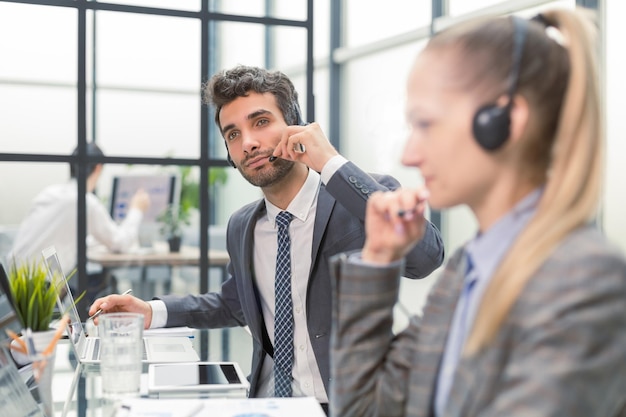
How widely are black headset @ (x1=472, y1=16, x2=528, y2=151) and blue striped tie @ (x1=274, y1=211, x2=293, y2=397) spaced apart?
1.00m

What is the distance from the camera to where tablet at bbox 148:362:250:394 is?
1305mm

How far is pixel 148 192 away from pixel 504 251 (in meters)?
3.23

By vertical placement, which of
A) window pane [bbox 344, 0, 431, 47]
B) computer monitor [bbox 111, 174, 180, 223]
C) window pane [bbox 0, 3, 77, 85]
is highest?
window pane [bbox 344, 0, 431, 47]

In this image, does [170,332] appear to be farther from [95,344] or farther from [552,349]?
[552,349]

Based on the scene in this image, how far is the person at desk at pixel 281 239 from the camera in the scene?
165 cm

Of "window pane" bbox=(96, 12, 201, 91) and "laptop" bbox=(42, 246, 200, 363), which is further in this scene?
"window pane" bbox=(96, 12, 201, 91)

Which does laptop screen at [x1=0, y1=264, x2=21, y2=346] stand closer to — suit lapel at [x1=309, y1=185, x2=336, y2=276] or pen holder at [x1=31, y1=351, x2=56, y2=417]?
pen holder at [x1=31, y1=351, x2=56, y2=417]

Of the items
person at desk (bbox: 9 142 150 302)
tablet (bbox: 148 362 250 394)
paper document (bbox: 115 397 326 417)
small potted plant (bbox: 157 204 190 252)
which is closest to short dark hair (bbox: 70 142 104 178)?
person at desk (bbox: 9 142 150 302)

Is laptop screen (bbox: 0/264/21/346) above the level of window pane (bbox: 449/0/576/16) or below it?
below

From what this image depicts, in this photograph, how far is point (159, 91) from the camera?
3.70 metres

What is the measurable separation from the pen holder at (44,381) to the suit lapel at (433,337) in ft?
2.06

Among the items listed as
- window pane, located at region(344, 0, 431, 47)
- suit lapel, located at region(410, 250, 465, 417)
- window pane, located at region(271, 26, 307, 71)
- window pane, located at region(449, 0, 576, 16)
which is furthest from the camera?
window pane, located at region(344, 0, 431, 47)

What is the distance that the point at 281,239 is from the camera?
1829 millimetres

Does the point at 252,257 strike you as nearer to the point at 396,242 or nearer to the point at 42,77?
the point at 396,242
